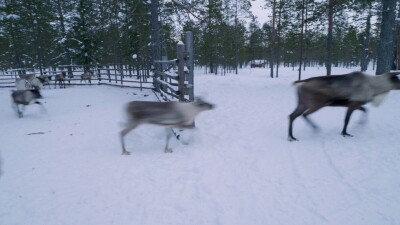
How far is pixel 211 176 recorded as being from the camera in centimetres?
427

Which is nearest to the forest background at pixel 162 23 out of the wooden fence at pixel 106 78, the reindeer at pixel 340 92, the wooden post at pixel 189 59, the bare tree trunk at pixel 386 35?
the bare tree trunk at pixel 386 35

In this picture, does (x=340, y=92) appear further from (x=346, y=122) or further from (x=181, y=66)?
(x=181, y=66)

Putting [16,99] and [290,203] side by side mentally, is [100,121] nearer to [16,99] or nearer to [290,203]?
[16,99]

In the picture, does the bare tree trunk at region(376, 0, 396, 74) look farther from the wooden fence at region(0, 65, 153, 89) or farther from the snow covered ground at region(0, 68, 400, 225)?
the wooden fence at region(0, 65, 153, 89)

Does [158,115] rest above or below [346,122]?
above

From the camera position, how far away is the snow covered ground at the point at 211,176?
3.27m

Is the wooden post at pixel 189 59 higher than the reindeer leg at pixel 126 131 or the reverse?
higher

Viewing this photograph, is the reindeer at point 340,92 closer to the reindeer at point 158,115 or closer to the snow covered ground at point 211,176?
the snow covered ground at point 211,176

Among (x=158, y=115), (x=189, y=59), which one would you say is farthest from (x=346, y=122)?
(x=158, y=115)

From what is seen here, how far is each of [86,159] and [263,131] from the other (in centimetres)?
405

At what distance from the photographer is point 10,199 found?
3814mm

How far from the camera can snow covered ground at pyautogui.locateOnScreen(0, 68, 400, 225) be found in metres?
3.27

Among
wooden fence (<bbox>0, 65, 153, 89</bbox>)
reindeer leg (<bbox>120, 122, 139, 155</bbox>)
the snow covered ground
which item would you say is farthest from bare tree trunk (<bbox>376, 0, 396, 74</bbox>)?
reindeer leg (<bbox>120, 122, 139, 155</bbox>)

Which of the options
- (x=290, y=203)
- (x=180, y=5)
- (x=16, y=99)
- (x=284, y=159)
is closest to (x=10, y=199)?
(x=290, y=203)
